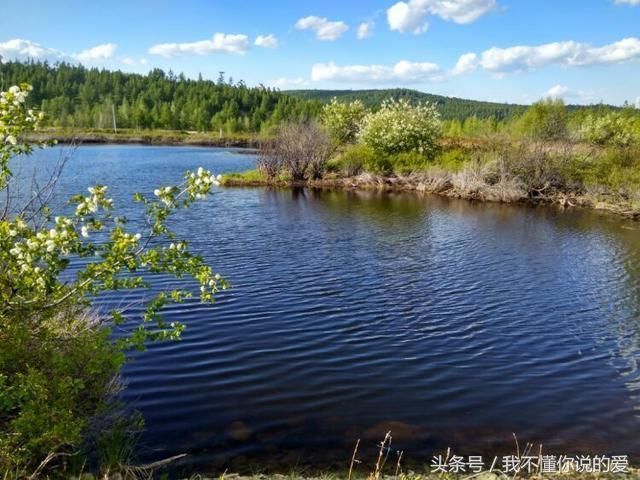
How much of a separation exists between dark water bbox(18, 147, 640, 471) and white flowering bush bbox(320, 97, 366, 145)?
3899cm

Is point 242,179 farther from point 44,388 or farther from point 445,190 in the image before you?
point 44,388

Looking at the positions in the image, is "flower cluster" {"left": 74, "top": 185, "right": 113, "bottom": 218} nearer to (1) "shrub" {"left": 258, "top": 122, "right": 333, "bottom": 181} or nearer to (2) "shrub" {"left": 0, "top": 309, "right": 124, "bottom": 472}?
(2) "shrub" {"left": 0, "top": 309, "right": 124, "bottom": 472}

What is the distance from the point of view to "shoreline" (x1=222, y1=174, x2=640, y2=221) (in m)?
37.5

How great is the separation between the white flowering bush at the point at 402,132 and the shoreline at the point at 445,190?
419 cm

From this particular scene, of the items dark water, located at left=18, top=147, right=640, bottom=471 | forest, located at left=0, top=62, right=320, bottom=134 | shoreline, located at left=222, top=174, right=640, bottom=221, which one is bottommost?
dark water, located at left=18, top=147, right=640, bottom=471

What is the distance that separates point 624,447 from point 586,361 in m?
3.88

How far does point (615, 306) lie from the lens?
56.3 feet

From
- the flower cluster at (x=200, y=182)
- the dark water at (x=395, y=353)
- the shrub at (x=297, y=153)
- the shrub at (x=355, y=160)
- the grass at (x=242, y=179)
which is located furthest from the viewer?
the shrub at (x=355, y=160)

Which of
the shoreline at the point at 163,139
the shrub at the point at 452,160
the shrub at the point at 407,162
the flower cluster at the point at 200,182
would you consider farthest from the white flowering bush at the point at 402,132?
the shoreline at the point at 163,139

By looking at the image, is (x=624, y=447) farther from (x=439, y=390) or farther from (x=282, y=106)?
(x=282, y=106)

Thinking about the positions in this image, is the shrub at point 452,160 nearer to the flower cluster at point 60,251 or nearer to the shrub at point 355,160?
the shrub at point 355,160

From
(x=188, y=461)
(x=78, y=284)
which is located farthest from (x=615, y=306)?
(x=78, y=284)

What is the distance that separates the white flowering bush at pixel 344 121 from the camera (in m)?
63.8

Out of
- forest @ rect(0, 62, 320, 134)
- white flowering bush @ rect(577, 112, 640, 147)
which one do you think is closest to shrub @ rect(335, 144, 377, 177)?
white flowering bush @ rect(577, 112, 640, 147)
